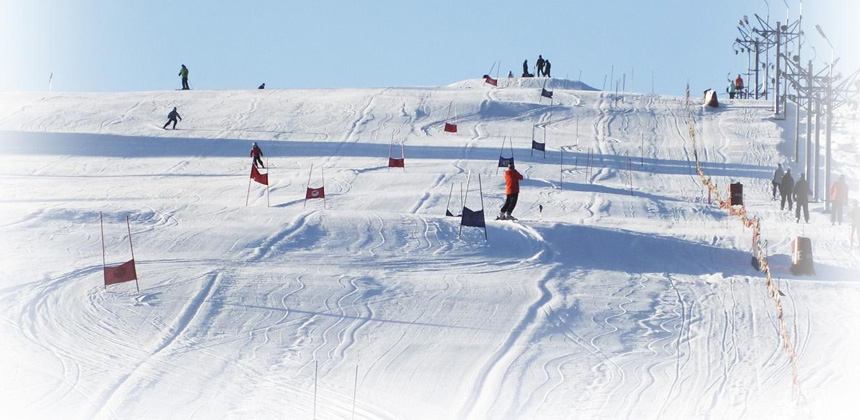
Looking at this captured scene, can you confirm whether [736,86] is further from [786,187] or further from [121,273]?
[121,273]

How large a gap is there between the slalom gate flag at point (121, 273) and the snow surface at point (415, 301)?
0.18m

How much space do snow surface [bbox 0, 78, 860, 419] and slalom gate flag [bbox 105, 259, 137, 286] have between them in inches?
7.2

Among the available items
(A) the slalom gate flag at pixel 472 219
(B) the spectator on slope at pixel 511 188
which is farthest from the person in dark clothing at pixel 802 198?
(A) the slalom gate flag at pixel 472 219

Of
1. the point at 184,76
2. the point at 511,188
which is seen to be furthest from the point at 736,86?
the point at 511,188

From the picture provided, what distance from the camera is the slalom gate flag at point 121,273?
15859 millimetres

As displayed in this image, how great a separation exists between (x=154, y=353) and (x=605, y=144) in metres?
27.8

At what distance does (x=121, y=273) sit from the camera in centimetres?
1594

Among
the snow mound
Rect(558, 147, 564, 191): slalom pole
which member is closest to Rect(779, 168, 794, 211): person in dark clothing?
Rect(558, 147, 564, 191): slalom pole

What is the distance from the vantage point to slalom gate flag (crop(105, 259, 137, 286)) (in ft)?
52.0

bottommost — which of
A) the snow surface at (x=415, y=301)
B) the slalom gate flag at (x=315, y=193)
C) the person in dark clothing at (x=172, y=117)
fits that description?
the snow surface at (x=415, y=301)

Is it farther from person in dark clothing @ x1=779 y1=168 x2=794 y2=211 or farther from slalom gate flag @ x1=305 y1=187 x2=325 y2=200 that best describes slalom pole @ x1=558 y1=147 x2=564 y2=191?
slalom gate flag @ x1=305 y1=187 x2=325 y2=200

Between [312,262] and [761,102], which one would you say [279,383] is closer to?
[312,262]

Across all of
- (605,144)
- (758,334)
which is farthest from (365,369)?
(605,144)

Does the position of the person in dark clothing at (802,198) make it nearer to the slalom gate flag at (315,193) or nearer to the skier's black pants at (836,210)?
the skier's black pants at (836,210)
